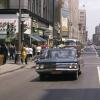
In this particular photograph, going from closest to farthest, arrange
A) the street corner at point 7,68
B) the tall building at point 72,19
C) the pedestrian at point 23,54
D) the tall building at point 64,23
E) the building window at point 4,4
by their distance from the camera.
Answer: the street corner at point 7,68 → the pedestrian at point 23,54 → the building window at point 4,4 → the tall building at point 64,23 → the tall building at point 72,19

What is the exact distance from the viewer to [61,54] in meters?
22.8

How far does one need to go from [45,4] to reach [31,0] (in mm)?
16810

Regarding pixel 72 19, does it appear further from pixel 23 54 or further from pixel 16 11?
pixel 23 54

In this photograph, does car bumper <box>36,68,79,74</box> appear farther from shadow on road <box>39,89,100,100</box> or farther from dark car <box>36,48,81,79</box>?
shadow on road <box>39,89,100,100</box>

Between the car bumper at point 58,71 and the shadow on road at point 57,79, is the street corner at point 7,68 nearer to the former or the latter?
the shadow on road at point 57,79

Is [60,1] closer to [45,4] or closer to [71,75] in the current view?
[45,4]

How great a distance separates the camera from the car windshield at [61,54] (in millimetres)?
22625

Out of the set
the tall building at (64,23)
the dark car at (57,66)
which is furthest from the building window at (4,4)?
the tall building at (64,23)

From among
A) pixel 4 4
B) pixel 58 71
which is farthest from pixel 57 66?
pixel 4 4

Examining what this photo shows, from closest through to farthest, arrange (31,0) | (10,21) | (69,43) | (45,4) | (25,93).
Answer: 1. (25,93)
2. (10,21)
3. (31,0)
4. (69,43)
5. (45,4)

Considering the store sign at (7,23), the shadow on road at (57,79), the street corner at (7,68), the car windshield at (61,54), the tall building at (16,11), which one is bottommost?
the street corner at (7,68)

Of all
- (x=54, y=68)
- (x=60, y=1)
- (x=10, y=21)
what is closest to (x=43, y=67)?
(x=54, y=68)

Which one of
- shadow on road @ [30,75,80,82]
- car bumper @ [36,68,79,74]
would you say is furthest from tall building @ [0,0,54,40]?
car bumper @ [36,68,79,74]

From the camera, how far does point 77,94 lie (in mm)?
15617
